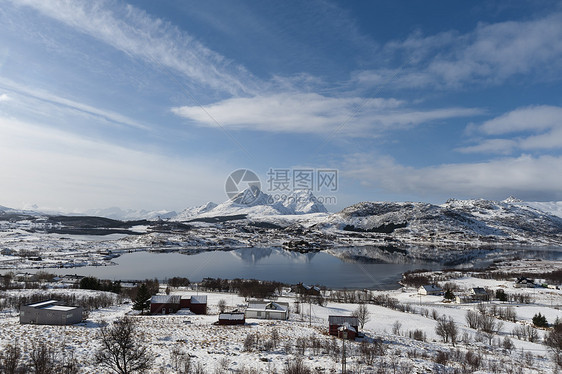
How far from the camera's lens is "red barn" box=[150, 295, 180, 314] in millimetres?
33375

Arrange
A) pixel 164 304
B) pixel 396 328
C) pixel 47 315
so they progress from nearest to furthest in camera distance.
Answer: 1. pixel 47 315
2. pixel 396 328
3. pixel 164 304

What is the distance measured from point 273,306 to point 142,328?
44.2 feet

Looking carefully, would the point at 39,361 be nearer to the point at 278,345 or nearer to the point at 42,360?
the point at 42,360

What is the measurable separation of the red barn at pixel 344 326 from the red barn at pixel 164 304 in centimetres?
1665

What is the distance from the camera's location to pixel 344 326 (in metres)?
24.2

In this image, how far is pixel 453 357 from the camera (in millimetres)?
21391

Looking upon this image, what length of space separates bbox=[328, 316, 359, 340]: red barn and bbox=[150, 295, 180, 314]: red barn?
16.7m

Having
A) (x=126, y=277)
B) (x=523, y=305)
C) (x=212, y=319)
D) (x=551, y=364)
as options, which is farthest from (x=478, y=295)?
(x=126, y=277)

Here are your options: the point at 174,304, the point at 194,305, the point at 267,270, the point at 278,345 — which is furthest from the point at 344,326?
the point at 267,270

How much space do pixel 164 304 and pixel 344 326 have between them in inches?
728

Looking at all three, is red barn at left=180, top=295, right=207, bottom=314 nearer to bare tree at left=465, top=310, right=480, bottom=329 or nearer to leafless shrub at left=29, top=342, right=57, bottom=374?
leafless shrub at left=29, top=342, right=57, bottom=374

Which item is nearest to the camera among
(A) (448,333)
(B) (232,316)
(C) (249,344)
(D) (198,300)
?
(C) (249,344)

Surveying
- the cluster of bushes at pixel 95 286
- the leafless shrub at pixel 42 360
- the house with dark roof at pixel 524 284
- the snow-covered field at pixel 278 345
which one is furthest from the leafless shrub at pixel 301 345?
the house with dark roof at pixel 524 284

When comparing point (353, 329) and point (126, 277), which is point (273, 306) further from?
point (126, 277)
